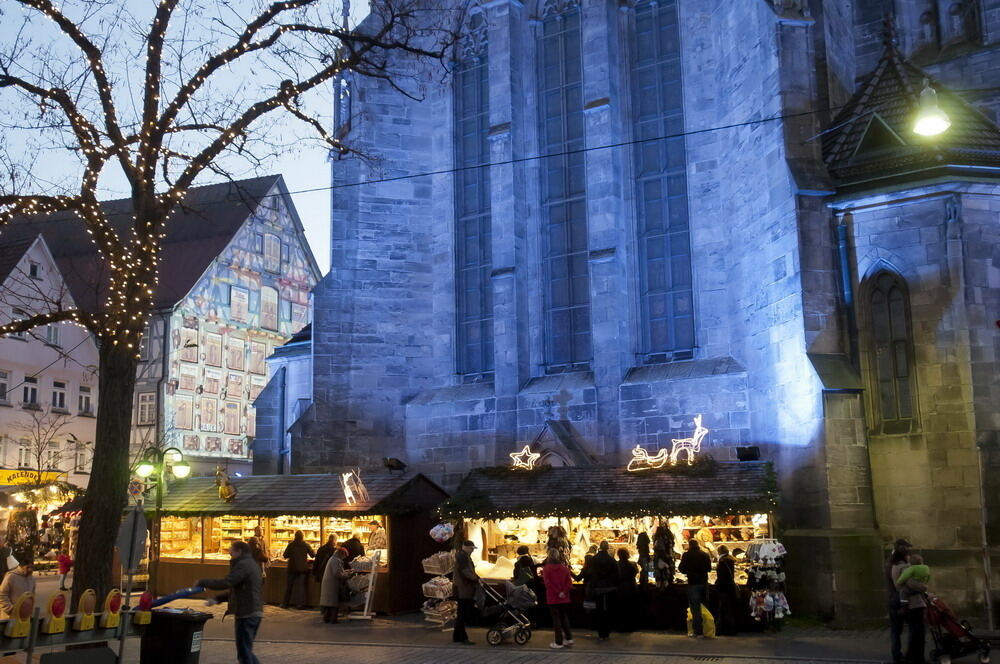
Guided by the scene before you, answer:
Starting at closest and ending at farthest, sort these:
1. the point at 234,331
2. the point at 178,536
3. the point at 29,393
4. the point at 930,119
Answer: the point at 930,119
the point at 178,536
the point at 29,393
the point at 234,331

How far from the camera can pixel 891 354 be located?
17.6 meters

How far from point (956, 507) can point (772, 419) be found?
3391 millimetres

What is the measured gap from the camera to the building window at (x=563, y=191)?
22.7 metres

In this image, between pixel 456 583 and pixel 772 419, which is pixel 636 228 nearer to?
pixel 772 419

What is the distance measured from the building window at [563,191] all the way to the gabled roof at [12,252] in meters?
21.5

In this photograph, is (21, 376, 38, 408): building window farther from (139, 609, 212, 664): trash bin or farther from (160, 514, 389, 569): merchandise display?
(139, 609, 212, 664): trash bin

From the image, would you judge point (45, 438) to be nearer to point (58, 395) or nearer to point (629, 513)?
point (58, 395)

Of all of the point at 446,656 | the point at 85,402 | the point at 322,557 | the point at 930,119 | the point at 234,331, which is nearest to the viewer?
the point at 930,119

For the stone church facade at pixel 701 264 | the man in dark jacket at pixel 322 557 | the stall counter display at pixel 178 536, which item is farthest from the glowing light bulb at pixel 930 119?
the stall counter display at pixel 178 536

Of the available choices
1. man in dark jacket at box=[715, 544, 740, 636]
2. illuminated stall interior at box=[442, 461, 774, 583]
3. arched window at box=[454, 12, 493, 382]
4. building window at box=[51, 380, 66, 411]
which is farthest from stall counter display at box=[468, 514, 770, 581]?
building window at box=[51, 380, 66, 411]

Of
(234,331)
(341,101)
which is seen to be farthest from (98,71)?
Result: (234,331)

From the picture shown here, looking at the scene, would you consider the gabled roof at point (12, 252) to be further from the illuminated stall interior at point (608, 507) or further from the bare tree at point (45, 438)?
the illuminated stall interior at point (608, 507)

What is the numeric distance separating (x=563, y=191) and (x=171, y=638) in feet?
48.3

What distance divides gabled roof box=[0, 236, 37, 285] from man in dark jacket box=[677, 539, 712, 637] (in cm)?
2848
